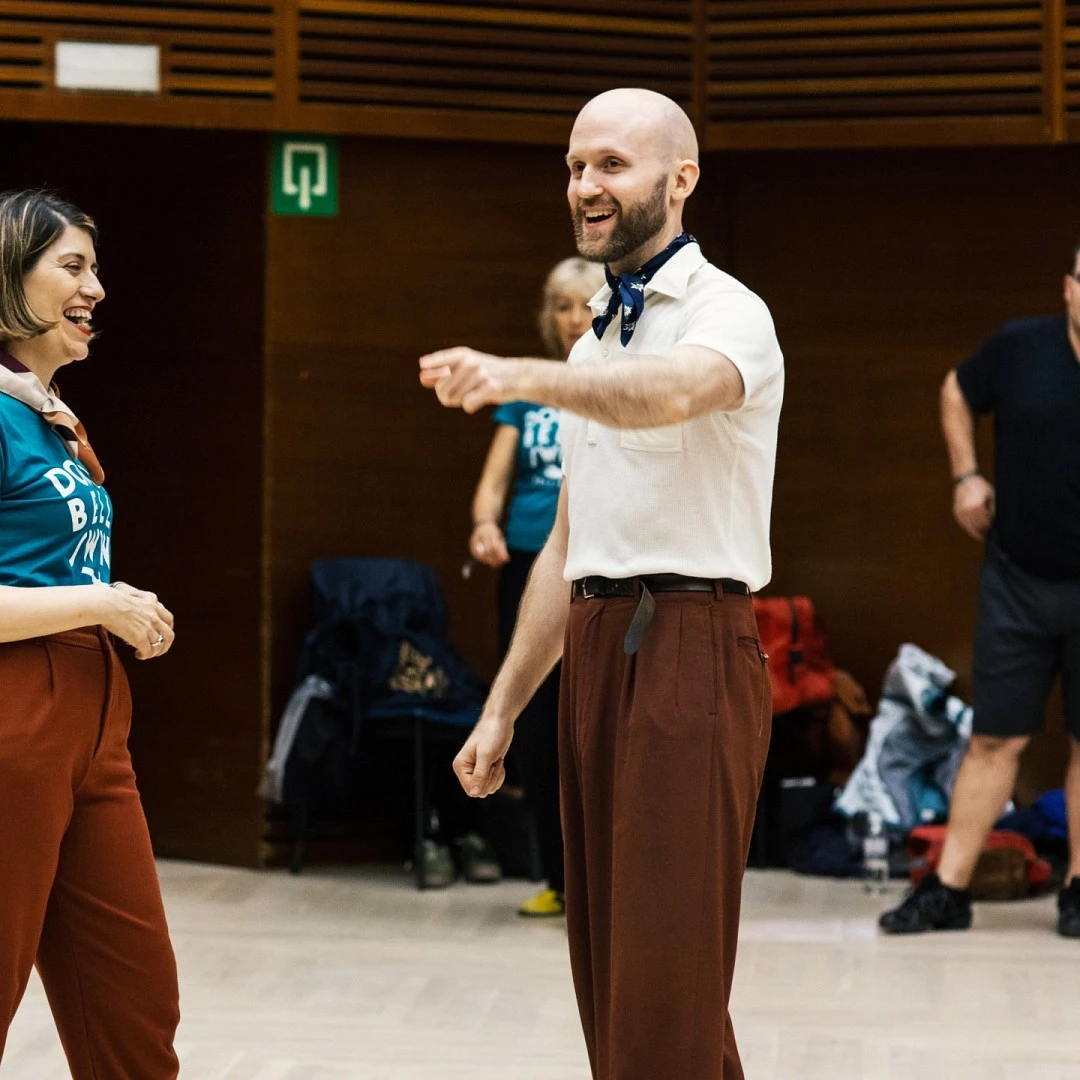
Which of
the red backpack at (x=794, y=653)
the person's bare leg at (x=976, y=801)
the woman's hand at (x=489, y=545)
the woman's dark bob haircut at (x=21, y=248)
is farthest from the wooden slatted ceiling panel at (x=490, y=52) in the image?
the woman's dark bob haircut at (x=21, y=248)

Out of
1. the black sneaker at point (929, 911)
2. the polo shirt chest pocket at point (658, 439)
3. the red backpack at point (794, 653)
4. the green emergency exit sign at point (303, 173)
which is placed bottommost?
the black sneaker at point (929, 911)

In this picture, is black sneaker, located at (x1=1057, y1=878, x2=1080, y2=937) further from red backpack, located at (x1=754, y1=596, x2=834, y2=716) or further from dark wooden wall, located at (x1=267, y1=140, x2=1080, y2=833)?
dark wooden wall, located at (x1=267, y1=140, x2=1080, y2=833)

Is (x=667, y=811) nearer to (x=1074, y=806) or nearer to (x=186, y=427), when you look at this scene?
(x=1074, y=806)

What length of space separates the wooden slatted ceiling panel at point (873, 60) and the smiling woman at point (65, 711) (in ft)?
11.1

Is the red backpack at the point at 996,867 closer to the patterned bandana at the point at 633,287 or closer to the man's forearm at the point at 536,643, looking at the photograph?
the man's forearm at the point at 536,643

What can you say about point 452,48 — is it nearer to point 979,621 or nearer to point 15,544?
point 979,621

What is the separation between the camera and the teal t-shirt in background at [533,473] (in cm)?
489

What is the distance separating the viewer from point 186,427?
5.75 meters

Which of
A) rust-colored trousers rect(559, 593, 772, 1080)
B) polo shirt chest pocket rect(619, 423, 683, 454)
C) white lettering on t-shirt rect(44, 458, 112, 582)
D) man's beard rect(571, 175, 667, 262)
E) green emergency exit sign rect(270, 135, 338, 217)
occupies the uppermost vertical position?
green emergency exit sign rect(270, 135, 338, 217)

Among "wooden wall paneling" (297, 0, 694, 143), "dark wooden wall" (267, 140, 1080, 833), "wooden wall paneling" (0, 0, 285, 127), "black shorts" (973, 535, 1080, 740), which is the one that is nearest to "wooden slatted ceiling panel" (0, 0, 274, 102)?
"wooden wall paneling" (0, 0, 285, 127)

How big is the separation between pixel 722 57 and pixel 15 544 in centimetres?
376

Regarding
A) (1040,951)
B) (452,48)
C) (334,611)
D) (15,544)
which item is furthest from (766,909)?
Answer: (15,544)

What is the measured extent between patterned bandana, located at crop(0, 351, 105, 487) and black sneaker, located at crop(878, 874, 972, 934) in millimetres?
2800

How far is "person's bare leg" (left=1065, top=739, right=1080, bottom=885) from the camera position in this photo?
4.90m
